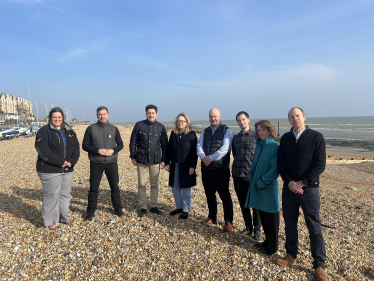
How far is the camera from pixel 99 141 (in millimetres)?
4574

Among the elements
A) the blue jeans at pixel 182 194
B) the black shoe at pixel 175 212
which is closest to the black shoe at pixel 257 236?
the blue jeans at pixel 182 194

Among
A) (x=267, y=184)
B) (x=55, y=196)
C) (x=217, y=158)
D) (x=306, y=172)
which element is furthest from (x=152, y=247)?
(x=306, y=172)

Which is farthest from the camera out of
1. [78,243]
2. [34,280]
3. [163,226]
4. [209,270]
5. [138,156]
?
[138,156]

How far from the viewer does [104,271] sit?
317 centimetres

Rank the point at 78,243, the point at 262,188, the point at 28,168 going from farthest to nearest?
the point at 28,168, the point at 78,243, the point at 262,188

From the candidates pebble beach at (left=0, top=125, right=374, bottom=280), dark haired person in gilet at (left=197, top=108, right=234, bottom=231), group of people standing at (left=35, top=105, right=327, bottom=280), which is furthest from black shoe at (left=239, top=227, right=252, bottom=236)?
dark haired person in gilet at (left=197, top=108, right=234, bottom=231)

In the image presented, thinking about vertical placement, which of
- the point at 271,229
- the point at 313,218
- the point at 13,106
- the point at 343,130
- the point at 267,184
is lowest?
the point at 343,130

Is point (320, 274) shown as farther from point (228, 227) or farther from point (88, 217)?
point (88, 217)

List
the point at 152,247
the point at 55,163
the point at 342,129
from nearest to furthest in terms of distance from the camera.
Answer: the point at 152,247
the point at 55,163
the point at 342,129

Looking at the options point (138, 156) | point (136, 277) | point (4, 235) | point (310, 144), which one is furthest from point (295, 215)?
point (4, 235)

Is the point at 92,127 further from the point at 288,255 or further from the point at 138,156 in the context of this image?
the point at 288,255

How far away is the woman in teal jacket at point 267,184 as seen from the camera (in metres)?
3.43

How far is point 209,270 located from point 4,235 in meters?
3.54

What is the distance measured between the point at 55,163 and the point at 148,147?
174 centimetres
